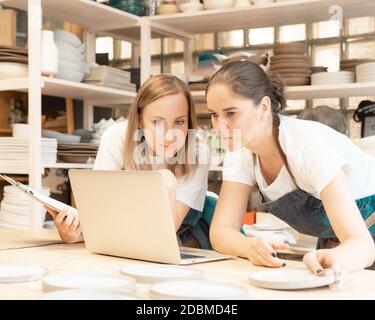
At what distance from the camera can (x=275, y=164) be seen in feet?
5.62

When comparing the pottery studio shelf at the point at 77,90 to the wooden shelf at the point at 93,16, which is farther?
the wooden shelf at the point at 93,16

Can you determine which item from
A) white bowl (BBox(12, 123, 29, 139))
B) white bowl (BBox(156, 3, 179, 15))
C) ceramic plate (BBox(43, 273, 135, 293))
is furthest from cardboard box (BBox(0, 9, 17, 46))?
ceramic plate (BBox(43, 273, 135, 293))

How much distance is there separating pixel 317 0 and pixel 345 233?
188 cm

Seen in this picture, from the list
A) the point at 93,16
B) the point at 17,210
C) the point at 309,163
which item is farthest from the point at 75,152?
the point at 309,163

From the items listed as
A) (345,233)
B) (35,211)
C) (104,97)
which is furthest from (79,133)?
(345,233)

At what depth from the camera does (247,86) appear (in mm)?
1667

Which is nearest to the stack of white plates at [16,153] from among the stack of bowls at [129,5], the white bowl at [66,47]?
the white bowl at [66,47]

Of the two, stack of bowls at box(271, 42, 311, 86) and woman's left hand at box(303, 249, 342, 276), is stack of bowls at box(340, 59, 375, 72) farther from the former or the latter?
woman's left hand at box(303, 249, 342, 276)

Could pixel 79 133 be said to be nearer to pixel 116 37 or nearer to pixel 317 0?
pixel 116 37

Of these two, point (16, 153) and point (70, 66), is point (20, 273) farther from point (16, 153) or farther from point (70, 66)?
point (70, 66)

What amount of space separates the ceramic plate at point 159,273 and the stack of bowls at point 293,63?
2.04 meters

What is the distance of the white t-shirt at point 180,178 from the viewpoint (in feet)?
6.19

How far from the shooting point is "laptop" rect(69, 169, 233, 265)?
4.18 feet

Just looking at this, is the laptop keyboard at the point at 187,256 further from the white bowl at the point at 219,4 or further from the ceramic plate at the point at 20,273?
the white bowl at the point at 219,4
